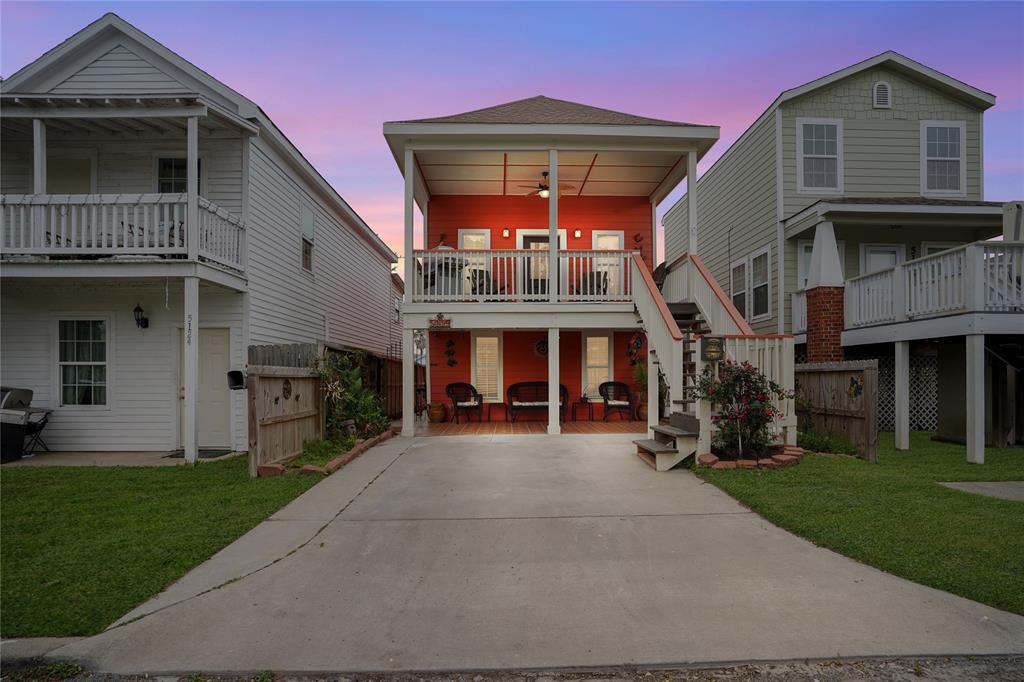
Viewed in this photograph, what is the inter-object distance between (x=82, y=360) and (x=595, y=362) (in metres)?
10.6

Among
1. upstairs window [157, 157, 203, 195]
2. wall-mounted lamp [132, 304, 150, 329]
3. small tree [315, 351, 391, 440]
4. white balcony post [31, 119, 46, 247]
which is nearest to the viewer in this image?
white balcony post [31, 119, 46, 247]

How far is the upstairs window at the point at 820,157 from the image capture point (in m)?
13.9

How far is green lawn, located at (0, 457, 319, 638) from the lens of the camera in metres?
3.66

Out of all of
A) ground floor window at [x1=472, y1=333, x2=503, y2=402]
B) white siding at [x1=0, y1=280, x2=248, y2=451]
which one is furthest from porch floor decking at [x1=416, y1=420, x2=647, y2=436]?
white siding at [x1=0, y1=280, x2=248, y2=451]

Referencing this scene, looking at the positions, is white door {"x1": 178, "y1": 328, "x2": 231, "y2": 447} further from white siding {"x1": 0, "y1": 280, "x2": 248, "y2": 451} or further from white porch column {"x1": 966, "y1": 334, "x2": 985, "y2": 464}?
white porch column {"x1": 966, "y1": 334, "x2": 985, "y2": 464}

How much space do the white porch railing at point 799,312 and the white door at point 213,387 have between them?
11997 mm

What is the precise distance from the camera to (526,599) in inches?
151

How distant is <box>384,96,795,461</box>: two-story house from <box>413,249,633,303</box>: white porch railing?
1.2 inches

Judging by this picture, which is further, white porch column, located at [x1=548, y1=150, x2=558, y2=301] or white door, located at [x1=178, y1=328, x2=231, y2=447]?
white porch column, located at [x1=548, y1=150, x2=558, y2=301]

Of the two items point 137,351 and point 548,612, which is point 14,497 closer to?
point 137,351

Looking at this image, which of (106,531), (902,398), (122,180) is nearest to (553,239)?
(902,398)

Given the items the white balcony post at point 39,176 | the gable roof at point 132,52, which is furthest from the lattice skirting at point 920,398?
the white balcony post at point 39,176

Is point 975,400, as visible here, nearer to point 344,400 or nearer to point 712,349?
point 712,349

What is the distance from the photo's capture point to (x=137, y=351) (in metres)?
10.8
